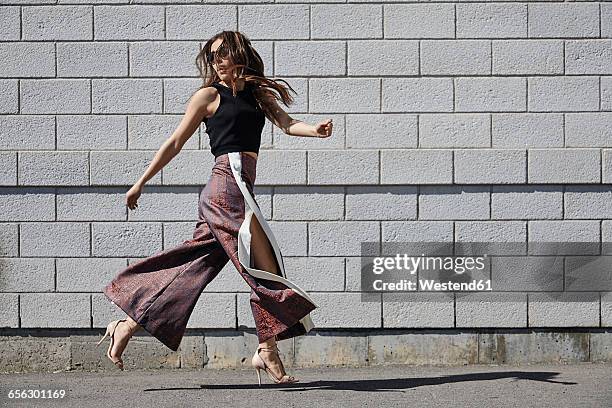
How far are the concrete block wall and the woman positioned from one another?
947 millimetres

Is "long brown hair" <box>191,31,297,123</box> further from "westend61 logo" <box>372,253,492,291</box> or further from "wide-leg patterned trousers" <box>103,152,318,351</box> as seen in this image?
"westend61 logo" <box>372,253,492,291</box>

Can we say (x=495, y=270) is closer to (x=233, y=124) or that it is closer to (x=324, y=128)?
(x=324, y=128)

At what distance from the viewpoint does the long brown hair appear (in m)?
6.42

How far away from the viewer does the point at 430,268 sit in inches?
294

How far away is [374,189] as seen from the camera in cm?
741

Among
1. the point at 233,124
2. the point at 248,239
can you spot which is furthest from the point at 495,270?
the point at 233,124

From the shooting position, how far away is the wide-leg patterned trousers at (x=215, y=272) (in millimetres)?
6266

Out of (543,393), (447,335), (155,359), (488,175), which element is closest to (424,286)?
(447,335)

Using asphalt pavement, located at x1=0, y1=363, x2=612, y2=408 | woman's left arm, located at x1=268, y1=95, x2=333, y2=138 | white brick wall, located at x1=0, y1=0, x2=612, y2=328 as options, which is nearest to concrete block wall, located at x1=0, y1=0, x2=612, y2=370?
white brick wall, located at x1=0, y1=0, x2=612, y2=328

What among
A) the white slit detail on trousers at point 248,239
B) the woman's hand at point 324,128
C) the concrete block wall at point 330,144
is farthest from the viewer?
the concrete block wall at point 330,144

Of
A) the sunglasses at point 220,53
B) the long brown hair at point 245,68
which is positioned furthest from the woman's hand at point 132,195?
the sunglasses at point 220,53

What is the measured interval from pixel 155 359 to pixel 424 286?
182cm

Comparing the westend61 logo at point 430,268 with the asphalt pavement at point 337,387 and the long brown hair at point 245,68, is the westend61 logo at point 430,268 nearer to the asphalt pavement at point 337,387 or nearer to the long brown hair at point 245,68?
the asphalt pavement at point 337,387

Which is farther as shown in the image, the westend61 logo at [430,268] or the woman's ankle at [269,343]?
the westend61 logo at [430,268]
